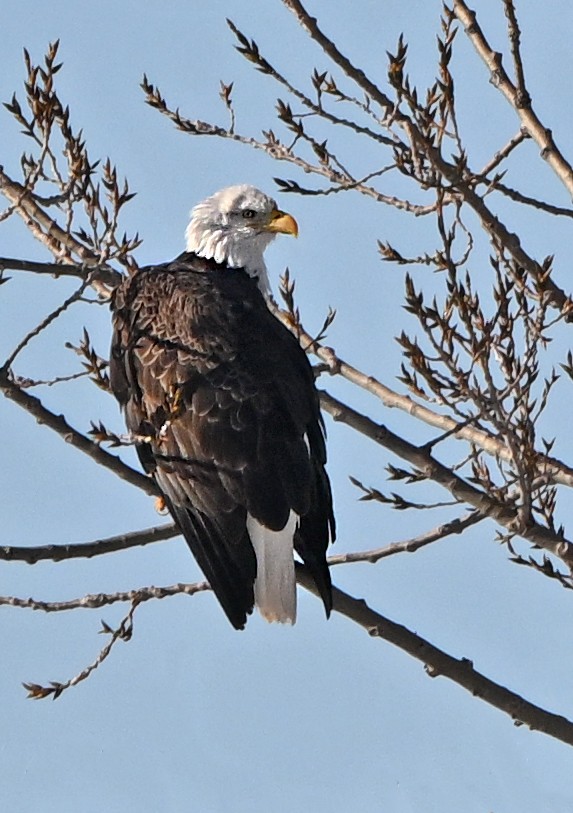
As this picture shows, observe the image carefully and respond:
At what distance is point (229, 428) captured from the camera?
180 inches

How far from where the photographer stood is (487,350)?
3.71m

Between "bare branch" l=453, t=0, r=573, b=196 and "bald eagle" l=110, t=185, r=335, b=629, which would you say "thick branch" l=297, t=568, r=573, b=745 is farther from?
"bare branch" l=453, t=0, r=573, b=196

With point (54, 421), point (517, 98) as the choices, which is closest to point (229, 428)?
point (54, 421)

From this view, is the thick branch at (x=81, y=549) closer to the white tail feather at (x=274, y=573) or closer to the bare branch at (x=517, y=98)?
the white tail feather at (x=274, y=573)

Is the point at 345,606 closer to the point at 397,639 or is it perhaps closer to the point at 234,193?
the point at 397,639

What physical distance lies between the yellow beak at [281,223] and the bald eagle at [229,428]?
64cm

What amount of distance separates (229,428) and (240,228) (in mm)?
1724

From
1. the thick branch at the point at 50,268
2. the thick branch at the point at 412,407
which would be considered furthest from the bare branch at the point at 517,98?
the thick branch at the point at 50,268

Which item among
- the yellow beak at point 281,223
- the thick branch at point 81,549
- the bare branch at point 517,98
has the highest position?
the yellow beak at point 281,223

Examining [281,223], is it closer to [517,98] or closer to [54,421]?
[517,98]

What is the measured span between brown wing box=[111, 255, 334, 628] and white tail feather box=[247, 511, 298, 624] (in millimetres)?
38

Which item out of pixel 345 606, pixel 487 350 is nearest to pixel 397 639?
pixel 345 606

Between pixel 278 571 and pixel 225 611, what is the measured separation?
222 millimetres

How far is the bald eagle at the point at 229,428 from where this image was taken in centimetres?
436
